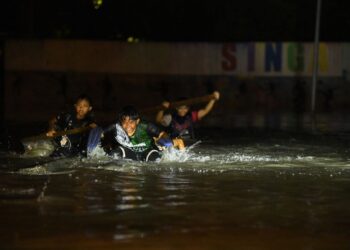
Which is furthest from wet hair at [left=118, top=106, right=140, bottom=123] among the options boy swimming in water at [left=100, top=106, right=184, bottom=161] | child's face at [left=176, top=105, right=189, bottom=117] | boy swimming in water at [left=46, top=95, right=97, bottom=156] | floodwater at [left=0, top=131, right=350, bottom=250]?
child's face at [left=176, top=105, right=189, bottom=117]

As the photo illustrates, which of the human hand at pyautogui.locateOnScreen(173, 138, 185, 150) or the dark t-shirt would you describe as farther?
the human hand at pyautogui.locateOnScreen(173, 138, 185, 150)

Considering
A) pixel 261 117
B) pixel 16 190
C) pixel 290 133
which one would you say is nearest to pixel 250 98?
pixel 261 117

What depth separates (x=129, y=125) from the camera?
14.6 m

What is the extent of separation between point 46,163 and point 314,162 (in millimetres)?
4497

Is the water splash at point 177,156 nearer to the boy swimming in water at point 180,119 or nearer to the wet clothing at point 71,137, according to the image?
the boy swimming in water at point 180,119

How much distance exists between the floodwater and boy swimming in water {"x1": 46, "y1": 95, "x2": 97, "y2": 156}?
626mm

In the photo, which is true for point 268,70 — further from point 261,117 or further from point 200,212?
point 200,212

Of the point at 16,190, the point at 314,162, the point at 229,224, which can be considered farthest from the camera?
the point at 314,162

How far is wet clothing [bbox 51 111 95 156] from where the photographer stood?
50.4ft

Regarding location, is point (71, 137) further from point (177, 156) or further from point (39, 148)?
point (177, 156)

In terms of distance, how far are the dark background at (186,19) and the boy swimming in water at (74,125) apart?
71.8ft

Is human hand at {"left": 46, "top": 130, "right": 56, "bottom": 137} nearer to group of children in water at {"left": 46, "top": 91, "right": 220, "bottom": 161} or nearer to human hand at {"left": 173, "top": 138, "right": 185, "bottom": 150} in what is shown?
group of children in water at {"left": 46, "top": 91, "right": 220, "bottom": 161}

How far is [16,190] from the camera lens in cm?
1112

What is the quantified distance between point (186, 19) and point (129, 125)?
25.6m
